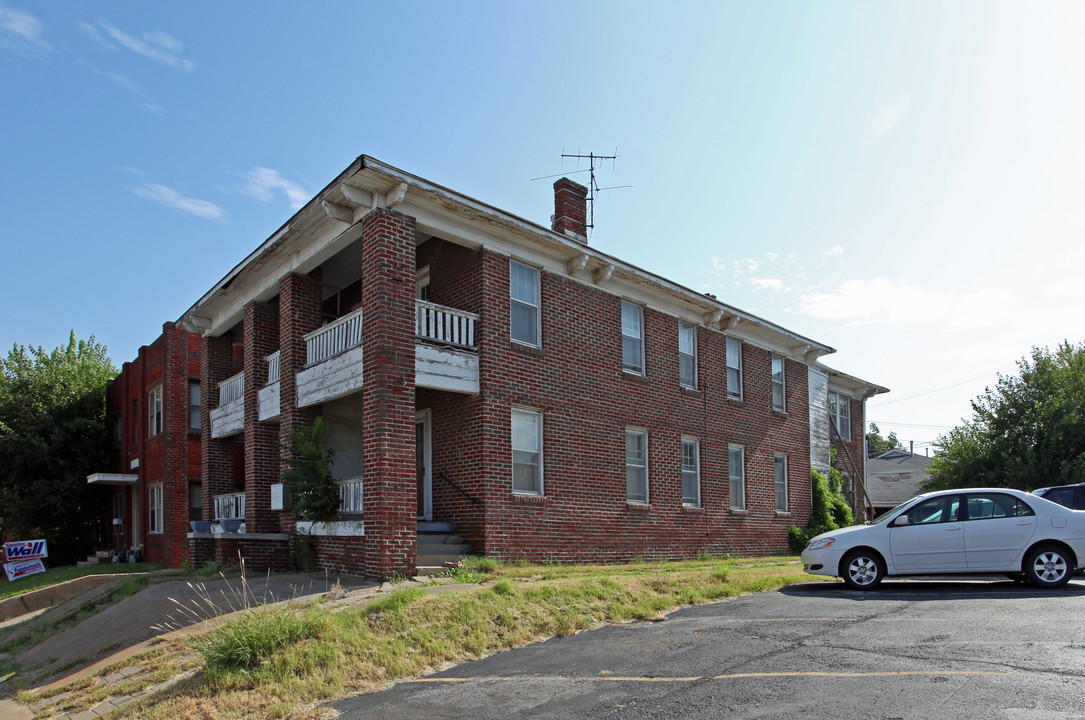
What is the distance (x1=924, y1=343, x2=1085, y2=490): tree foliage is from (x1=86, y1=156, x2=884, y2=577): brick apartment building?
31.1 ft

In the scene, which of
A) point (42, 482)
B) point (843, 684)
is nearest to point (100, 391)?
point (42, 482)

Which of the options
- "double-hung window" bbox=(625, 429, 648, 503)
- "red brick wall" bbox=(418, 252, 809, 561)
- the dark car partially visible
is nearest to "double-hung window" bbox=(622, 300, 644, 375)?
"red brick wall" bbox=(418, 252, 809, 561)

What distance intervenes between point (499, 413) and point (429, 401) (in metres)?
1.68

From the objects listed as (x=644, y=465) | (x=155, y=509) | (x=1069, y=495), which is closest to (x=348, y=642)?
(x=644, y=465)

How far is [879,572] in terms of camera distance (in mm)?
11953

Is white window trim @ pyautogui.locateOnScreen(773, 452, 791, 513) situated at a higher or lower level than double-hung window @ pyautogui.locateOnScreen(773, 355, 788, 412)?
lower

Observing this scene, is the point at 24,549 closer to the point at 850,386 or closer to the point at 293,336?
the point at 293,336

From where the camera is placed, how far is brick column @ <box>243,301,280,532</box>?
1670 cm

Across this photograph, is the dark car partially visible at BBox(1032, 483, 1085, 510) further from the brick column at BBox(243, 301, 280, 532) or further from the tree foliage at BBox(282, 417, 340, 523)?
the brick column at BBox(243, 301, 280, 532)

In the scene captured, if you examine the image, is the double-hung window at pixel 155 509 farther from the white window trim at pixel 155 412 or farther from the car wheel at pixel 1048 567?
the car wheel at pixel 1048 567

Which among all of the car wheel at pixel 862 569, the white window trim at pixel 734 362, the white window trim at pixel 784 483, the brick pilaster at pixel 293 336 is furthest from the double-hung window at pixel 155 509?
the car wheel at pixel 862 569

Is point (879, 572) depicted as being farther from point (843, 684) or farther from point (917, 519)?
point (843, 684)

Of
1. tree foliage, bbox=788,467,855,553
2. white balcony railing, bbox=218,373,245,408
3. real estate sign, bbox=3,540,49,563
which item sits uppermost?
white balcony railing, bbox=218,373,245,408

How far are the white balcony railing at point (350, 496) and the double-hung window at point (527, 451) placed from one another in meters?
2.84
